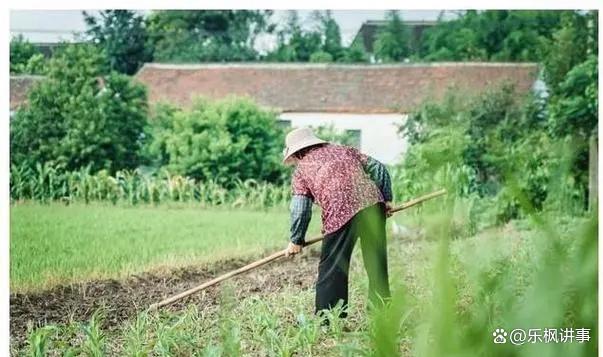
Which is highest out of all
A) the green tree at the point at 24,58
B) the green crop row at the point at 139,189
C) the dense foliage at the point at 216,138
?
the green tree at the point at 24,58

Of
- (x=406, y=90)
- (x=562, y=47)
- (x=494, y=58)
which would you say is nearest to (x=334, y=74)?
(x=406, y=90)

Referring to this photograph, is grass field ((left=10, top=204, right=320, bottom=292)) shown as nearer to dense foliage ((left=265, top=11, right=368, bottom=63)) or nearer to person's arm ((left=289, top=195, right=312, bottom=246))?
person's arm ((left=289, top=195, right=312, bottom=246))

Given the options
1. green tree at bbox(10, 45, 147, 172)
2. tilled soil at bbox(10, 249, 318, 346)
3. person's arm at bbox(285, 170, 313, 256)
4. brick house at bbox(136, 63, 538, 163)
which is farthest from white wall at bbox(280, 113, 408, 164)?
green tree at bbox(10, 45, 147, 172)

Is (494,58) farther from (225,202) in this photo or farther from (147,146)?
(147,146)

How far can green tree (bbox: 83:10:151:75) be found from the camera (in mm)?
2428

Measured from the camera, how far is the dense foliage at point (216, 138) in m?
2.46

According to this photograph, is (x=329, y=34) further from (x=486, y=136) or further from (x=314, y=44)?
(x=486, y=136)

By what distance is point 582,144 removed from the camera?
98.7 inches

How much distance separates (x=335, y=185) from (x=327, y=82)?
0.32 metres

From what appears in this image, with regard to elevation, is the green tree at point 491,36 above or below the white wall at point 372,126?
above

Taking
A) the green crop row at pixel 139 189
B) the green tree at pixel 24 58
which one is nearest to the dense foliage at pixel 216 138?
the green crop row at pixel 139 189

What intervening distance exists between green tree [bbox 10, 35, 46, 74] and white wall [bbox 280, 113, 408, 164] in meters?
0.69

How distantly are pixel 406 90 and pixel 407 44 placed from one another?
131 mm

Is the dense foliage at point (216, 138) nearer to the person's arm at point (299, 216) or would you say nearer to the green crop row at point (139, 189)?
the green crop row at point (139, 189)
